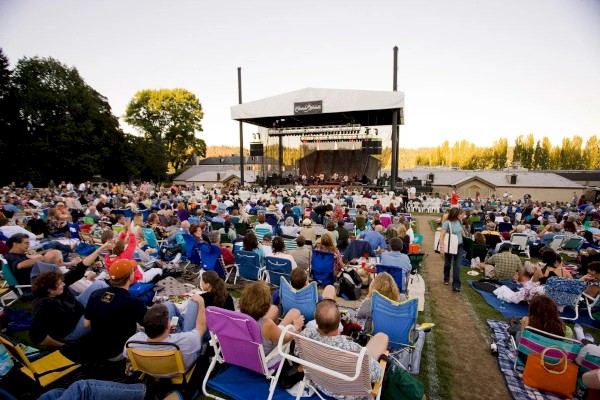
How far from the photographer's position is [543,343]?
2822 mm

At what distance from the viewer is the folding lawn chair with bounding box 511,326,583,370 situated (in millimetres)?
2719

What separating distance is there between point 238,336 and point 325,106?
1806cm

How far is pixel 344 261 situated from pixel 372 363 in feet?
12.5

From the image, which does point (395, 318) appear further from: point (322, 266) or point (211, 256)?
point (211, 256)

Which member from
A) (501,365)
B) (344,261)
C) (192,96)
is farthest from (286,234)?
(192,96)

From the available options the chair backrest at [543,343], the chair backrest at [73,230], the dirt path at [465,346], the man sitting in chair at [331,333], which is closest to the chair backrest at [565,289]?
the dirt path at [465,346]

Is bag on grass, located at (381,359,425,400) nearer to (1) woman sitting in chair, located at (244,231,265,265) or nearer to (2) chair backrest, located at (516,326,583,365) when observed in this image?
(2) chair backrest, located at (516,326,583,365)

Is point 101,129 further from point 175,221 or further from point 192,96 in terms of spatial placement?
point 175,221

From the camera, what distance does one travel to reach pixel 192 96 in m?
37.5

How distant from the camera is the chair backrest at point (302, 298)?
3.45 metres

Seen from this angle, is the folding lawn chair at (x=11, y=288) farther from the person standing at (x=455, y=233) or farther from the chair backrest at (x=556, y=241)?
the chair backrest at (x=556, y=241)

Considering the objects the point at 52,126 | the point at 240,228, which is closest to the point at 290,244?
the point at 240,228

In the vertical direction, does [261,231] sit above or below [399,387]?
above

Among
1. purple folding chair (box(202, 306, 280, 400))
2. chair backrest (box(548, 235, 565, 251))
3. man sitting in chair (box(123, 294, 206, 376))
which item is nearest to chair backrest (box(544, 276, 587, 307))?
chair backrest (box(548, 235, 565, 251))
